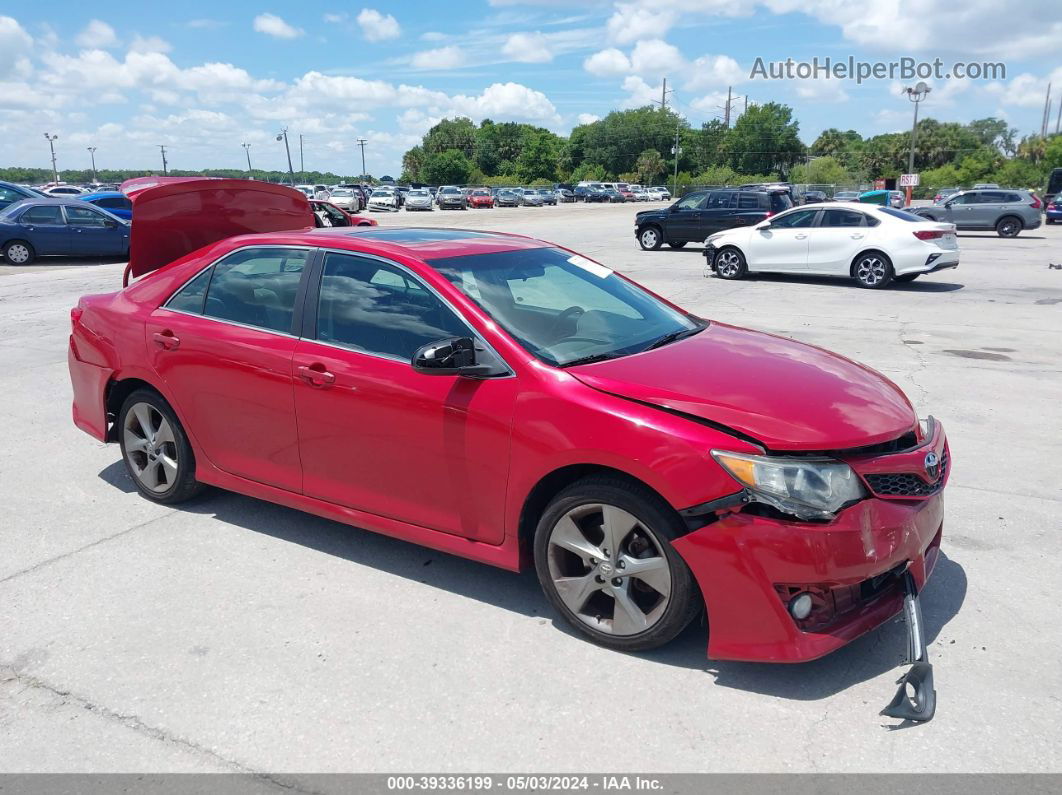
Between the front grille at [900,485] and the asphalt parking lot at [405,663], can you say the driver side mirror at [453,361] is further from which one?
the front grille at [900,485]

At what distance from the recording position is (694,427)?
323cm

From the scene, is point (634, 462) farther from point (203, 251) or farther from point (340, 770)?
point (203, 251)

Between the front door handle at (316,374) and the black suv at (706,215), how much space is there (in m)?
19.0

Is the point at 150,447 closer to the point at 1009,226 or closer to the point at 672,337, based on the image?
the point at 672,337

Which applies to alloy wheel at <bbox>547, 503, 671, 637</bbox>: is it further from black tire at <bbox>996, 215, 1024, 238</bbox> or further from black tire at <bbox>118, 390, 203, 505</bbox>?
black tire at <bbox>996, 215, 1024, 238</bbox>

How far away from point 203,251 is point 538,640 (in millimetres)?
2980

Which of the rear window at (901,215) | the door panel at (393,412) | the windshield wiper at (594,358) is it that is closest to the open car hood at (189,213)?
the door panel at (393,412)

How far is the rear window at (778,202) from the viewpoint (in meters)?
21.9

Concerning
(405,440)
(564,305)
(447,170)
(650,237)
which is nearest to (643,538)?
(405,440)

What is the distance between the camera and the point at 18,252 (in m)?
21.2

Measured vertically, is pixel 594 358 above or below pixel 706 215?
below

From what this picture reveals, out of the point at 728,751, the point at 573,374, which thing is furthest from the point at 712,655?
the point at 573,374

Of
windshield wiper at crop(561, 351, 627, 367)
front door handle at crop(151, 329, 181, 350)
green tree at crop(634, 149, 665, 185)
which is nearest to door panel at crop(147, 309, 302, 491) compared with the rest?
front door handle at crop(151, 329, 181, 350)

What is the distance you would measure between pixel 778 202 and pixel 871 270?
6.71m
